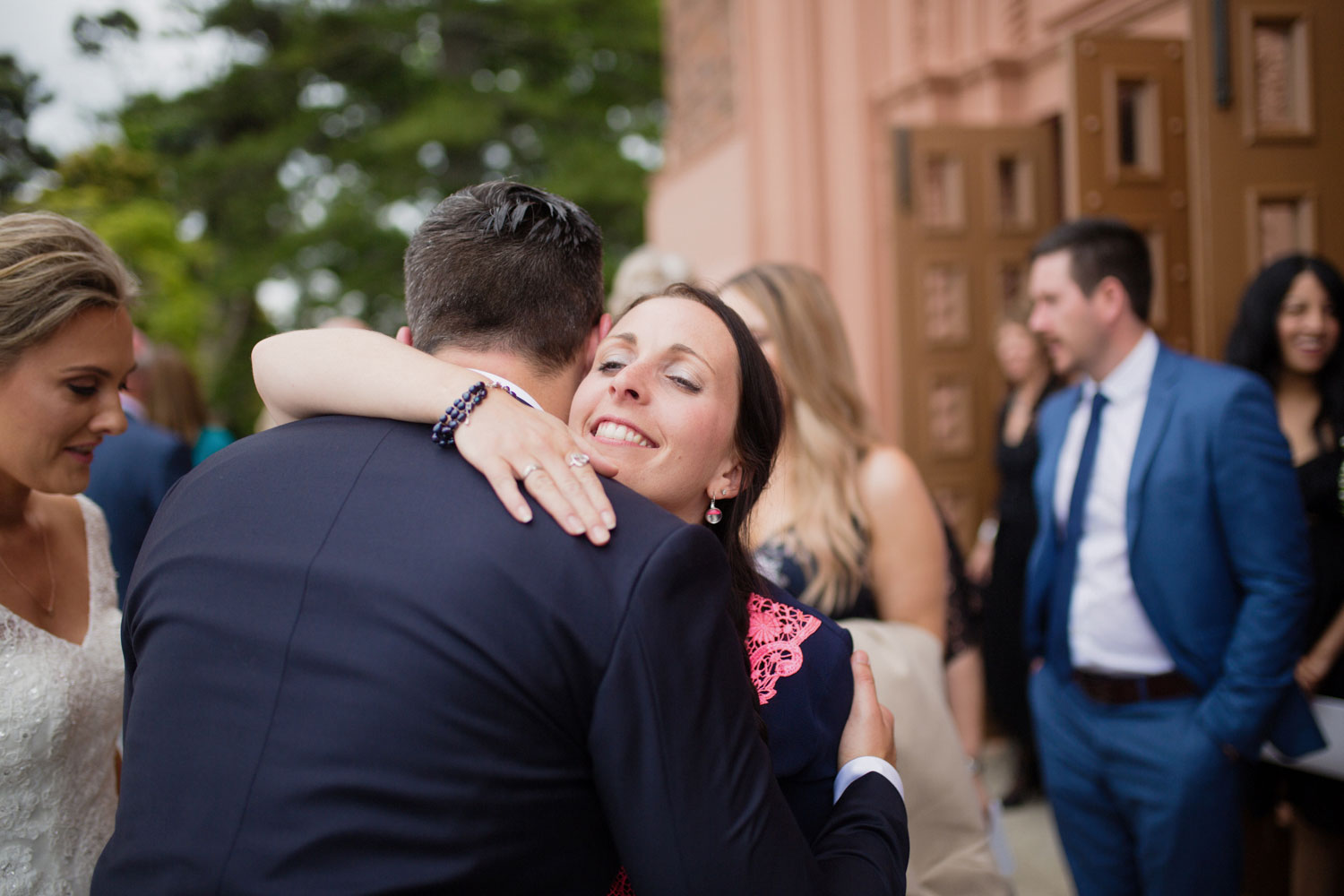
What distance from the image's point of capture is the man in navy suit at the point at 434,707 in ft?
3.92

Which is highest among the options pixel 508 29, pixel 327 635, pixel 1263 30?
pixel 508 29

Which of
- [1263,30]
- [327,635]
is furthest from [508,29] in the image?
[327,635]

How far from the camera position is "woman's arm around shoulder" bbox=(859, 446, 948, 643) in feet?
9.18

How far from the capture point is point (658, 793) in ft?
3.99

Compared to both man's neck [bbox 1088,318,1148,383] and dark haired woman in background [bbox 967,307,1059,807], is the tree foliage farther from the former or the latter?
man's neck [bbox 1088,318,1148,383]

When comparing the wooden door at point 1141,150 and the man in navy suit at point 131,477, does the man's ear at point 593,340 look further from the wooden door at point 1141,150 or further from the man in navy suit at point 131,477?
the wooden door at point 1141,150

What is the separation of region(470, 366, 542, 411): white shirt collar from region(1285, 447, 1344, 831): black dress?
307cm

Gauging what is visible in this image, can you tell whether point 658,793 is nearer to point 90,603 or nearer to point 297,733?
point 297,733

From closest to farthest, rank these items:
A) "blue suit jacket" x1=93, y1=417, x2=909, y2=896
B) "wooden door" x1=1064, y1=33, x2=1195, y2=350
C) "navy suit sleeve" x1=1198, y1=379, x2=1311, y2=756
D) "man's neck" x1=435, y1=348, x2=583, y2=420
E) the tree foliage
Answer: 1. "blue suit jacket" x1=93, y1=417, x2=909, y2=896
2. "man's neck" x1=435, y1=348, x2=583, y2=420
3. "navy suit sleeve" x1=1198, y1=379, x2=1311, y2=756
4. "wooden door" x1=1064, y1=33, x2=1195, y2=350
5. the tree foliage

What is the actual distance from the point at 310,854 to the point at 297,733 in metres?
0.14

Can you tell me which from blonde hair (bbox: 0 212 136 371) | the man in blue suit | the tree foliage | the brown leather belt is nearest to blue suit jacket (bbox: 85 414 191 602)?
blonde hair (bbox: 0 212 136 371)

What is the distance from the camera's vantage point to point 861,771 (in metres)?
1.63

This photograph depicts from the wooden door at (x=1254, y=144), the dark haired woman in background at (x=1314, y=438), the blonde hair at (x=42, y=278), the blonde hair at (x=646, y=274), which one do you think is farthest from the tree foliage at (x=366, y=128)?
the blonde hair at (x=42, y=278)

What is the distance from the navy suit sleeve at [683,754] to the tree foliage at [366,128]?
55.8 ft
